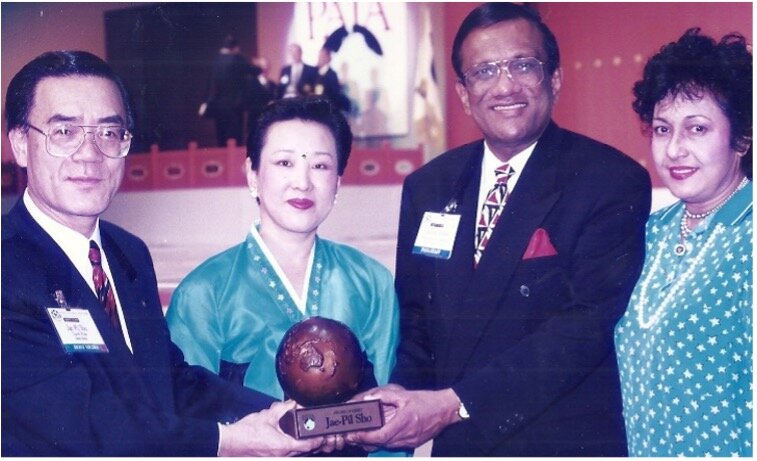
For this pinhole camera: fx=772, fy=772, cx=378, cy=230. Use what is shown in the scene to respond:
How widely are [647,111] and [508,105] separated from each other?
399mm

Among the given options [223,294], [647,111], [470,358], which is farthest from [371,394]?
[647,111]

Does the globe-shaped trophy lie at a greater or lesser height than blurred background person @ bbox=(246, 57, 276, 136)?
lesser

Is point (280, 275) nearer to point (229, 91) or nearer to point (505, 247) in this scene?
point (505, 247)

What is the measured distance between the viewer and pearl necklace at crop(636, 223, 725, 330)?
2.09 metres

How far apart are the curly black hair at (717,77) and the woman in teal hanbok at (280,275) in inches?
37.6

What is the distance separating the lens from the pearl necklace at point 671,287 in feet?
6.86

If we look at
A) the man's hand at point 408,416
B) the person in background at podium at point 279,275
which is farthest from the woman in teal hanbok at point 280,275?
the man's hand at point 408,416

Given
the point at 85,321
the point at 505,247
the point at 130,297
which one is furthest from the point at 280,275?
the point at 505,247

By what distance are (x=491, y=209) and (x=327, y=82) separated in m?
0.88

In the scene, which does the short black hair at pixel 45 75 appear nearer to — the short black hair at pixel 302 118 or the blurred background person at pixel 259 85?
the short black hair at pixel 302 118

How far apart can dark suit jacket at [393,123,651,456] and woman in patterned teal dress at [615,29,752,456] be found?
0.27 ft

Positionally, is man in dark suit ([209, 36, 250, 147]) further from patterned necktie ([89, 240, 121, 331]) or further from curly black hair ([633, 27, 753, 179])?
curly black hair ([633, 27, 753, 179])

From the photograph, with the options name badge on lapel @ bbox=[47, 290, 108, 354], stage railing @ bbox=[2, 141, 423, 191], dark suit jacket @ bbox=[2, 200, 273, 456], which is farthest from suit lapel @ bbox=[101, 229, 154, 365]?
stage railing @ bbox=[2, 141, 423, 191]

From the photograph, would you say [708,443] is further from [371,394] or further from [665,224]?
[371,394]
